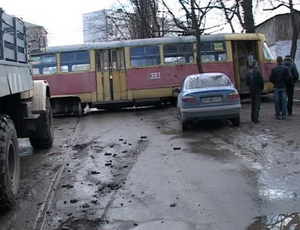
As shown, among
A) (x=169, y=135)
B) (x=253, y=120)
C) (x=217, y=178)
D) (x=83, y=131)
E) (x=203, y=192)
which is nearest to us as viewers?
(x=203, y=192)

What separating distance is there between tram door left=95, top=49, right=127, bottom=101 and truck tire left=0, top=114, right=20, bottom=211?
1258 centimetres

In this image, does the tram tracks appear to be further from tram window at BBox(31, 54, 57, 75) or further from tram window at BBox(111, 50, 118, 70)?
tram window at BBox(31, 54, 57, 75)

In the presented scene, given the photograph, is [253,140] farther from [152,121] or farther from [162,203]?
[152,121]

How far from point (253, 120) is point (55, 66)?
9528 millimetres

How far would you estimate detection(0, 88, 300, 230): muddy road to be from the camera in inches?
200

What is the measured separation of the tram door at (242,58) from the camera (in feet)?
63.7

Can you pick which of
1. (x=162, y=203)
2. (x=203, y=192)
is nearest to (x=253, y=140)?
(x=203, y=192)

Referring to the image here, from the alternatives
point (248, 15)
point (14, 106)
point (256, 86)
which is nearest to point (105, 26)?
point (248, 15)

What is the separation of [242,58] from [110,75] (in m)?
5.93

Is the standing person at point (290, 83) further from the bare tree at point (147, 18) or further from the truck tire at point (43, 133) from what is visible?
the bare tree at point (147, 18)

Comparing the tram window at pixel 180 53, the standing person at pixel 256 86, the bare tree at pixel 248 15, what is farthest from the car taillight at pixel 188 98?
the bare tree at pixel 248 15

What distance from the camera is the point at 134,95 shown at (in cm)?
1878

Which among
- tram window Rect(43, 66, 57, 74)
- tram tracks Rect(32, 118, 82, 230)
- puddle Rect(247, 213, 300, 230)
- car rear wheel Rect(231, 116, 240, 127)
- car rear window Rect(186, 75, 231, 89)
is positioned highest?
tram window Rect(43, 66, 57, 74)

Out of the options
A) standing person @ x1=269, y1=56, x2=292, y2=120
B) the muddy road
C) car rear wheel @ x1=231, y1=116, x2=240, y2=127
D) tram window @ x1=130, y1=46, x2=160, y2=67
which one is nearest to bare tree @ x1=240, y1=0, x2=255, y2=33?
tram window @ x1=130, y1=46, x2=160, y2=67
